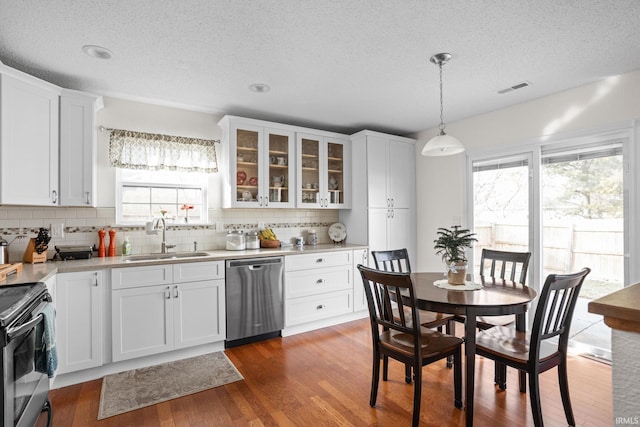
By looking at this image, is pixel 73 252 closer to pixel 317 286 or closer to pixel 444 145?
pixel 317 286

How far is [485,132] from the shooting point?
3922 millimetres

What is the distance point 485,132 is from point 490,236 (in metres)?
1.23

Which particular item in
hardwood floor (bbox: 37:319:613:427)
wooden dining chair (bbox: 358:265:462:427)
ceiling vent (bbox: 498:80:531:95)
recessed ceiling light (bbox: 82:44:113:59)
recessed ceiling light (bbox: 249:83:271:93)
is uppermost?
recessed ceiling light (bbox: 249:83:271:93)

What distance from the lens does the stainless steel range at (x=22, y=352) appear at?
1.43m

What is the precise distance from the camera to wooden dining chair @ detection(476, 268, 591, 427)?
71.7 inches

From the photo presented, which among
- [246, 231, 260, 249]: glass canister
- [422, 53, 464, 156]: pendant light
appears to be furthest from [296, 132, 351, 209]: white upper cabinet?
[422, 53, 464, 156]: pendant light

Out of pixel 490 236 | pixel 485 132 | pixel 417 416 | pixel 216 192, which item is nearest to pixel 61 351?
pixel 216 192

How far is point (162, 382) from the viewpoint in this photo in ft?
8.60

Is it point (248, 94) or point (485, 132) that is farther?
point (485, 132)

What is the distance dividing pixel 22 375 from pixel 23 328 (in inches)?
11.4

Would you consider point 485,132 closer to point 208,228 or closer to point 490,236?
point 490,236

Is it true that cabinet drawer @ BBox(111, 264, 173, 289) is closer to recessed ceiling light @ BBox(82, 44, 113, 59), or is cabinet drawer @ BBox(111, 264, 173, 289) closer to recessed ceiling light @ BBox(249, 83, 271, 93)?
recessed ceiling light @ BBox(82, 44, 113, 59)

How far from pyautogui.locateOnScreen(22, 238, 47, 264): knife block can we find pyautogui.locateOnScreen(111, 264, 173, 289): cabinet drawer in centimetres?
62

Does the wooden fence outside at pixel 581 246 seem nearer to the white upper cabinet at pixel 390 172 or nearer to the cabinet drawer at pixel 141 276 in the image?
the white upper cabinet at pixel 390 172
